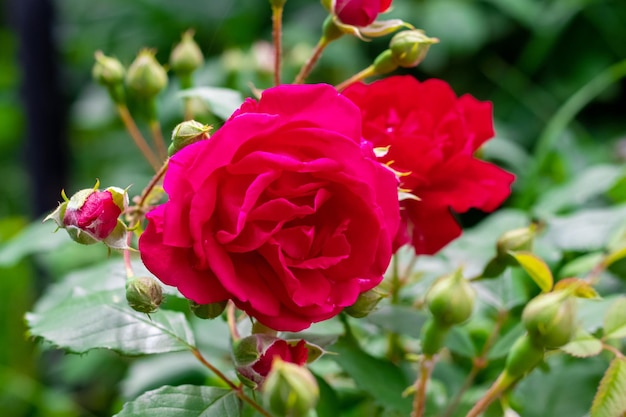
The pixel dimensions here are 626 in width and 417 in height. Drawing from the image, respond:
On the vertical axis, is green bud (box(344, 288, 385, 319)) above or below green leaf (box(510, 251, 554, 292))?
above

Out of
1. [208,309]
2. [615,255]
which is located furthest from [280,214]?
[615,255]

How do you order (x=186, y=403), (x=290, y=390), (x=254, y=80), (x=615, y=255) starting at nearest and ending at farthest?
(x=290, y=390) < (x=186, y=403) < (x=615, y=255) < (x=254, y=80)

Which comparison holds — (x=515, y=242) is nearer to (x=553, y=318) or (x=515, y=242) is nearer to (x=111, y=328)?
(x=553, y=318)

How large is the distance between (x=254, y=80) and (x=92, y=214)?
45 cm

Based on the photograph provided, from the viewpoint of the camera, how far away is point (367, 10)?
0.38 meters

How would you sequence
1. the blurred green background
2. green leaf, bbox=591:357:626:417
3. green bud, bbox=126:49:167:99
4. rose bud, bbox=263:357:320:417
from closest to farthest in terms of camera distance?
rose bud, bbox=263:357:320:417 → green leaf, bbox=591:357:626:417 → green bud, bbox=126:49:167:99 → the blurred green background

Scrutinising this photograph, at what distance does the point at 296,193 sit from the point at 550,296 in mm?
122

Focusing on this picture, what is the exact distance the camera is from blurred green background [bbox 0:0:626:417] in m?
0.95

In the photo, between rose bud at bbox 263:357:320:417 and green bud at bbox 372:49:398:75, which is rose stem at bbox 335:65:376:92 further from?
rose bud at bbox 263:357:320:417

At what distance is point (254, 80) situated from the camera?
74cm

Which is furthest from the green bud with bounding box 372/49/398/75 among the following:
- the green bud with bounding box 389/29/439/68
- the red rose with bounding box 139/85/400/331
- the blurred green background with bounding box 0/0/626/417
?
the blurred green background with bounding box 0/0/626/417

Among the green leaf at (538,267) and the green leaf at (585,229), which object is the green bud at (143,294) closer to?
the green leaf at (538,267)

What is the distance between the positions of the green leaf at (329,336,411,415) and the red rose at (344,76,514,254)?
0.08 m

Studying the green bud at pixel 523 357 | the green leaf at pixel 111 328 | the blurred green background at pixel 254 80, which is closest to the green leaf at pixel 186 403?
the green leaf at pixel 111 328
